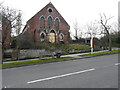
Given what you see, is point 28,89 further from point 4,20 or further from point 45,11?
point 45,11

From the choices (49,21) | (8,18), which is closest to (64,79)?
(8,18)

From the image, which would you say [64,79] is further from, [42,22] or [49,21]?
[49,21]

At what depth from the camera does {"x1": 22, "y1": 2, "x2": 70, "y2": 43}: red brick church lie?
29.1 metres

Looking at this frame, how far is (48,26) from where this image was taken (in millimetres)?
30281

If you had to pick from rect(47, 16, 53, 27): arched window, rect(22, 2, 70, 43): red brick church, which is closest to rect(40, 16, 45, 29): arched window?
rect(22, 2, 70, 43): red brick church

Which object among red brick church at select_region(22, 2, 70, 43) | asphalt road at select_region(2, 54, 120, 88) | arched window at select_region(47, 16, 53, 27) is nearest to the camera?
asphalt road at select_region(2, 54, 120, 88)

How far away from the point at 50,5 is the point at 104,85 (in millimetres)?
29820

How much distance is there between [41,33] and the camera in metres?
29.3

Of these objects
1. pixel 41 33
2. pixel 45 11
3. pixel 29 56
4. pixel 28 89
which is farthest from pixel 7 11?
pixel 45 11

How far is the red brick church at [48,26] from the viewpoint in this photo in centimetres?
2912

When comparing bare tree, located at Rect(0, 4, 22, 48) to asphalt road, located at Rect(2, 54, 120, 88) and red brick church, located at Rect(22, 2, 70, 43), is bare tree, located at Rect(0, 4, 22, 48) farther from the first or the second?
red brick church, located at Rect(22, 2, 70, 43)

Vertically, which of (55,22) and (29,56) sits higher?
(55,22)

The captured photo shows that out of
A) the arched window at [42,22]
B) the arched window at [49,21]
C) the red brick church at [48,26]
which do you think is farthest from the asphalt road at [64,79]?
the arched window at [49,21]

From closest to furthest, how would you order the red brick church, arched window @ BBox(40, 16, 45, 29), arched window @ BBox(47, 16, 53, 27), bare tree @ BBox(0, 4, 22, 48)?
bare tree @ BBox(0, 4, 22, 48) → the red brick church → arched window @ BBox(40, 16, 45, 29) → arched window @ BBox(47, 16, 53, 27)
